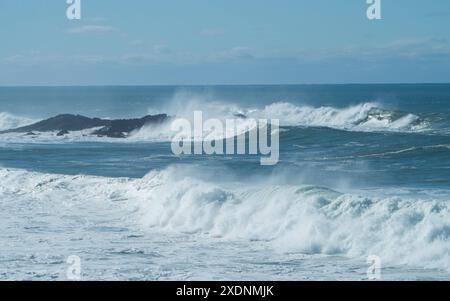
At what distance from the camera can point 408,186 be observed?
22.0m

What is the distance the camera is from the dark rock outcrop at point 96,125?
46875mm

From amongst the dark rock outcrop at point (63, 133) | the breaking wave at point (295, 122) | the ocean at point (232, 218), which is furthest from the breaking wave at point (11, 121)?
the ocean at point (232, 218)

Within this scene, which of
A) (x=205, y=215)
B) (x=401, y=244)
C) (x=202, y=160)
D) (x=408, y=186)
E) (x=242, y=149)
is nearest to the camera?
(x=401, y=244)

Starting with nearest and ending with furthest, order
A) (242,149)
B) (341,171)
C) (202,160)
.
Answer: (341,171) < (202,160) < (242,149)

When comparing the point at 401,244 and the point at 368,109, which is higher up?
the point at 368,109

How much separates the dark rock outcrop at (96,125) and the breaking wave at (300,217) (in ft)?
81.2

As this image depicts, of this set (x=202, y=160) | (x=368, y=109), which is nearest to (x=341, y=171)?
(x=202, y=160)

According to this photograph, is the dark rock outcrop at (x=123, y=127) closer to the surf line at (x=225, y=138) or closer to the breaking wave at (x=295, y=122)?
the breaking wave at (x=295, y=122)

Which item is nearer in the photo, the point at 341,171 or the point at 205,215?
the point at 205,215

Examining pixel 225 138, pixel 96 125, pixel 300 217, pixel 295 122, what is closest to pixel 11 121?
pixel 96 125

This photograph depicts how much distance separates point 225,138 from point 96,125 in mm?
9847

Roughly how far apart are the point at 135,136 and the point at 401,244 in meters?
33.6

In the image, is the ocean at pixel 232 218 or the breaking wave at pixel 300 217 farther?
the breaking wave at pixel 300 217
